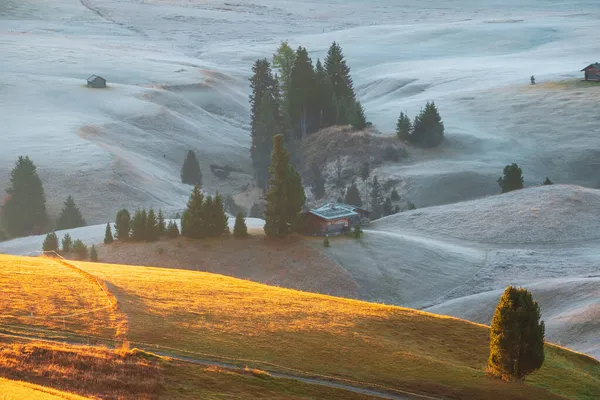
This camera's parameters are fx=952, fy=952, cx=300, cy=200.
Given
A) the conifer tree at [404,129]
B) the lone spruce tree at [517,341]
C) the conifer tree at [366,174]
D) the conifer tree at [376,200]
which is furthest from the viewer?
the conifer tree at [404,129]

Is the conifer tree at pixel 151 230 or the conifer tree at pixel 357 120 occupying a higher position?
the conifer tree at pixel 357 120

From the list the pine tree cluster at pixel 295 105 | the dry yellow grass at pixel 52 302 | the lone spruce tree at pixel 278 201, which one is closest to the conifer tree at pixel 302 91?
the pine tree cluster at pixel 295 105

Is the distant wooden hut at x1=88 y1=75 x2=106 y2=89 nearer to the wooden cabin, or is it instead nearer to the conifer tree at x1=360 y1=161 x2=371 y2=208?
the conifer tree at x1=360 y1=161 x2=371 y2=208

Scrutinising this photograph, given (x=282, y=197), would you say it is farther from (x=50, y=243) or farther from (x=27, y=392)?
(x=27, y=392)

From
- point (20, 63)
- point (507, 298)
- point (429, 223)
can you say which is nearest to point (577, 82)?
point (429, 223)

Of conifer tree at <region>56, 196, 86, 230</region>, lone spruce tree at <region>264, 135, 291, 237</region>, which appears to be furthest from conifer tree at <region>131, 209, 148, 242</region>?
conifer tree at <region>56, 196, 86, 230</region>

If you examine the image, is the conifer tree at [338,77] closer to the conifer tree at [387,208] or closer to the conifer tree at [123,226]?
the conifer tree at [387,208]

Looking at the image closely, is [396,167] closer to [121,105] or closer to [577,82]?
[577,82]

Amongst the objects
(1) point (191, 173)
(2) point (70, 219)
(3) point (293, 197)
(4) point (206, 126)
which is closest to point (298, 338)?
(3) point (293, 197)
